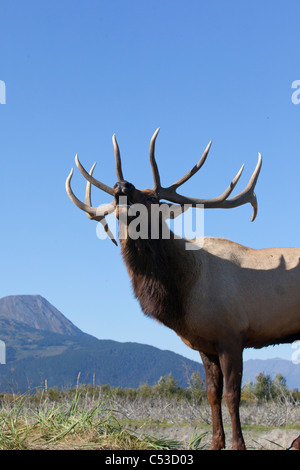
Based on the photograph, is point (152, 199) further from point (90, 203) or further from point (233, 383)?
point (233, 383)

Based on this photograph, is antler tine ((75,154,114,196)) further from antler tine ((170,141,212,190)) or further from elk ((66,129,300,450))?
antler tine ((170,141,212,190))

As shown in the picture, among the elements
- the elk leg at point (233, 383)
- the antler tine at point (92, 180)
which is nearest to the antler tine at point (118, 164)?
the antler tine at point (92, 180)

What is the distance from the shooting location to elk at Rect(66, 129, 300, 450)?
6867 mm

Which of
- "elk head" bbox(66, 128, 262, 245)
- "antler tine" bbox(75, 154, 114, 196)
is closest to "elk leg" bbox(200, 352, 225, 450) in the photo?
"elk head" bbox(66, 128, 262, 245)

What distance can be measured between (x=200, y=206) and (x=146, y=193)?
0.96 metres

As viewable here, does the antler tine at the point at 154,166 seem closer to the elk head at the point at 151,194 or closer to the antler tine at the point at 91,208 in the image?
the elk head at the point at 151,194

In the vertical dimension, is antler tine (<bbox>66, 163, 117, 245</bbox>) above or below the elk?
above

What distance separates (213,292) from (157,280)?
708 mm

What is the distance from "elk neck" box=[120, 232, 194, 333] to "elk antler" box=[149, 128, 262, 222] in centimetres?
70

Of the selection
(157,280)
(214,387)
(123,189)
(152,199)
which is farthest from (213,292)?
(123,189)

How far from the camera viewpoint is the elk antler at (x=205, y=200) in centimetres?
741
